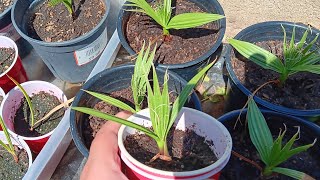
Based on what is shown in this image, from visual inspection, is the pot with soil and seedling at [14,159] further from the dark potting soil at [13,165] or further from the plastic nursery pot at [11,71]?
the plastic nursery pot at [11,71]

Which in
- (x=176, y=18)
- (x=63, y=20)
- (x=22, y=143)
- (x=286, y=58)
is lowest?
(x=286, y=58)

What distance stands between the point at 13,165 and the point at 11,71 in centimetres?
37

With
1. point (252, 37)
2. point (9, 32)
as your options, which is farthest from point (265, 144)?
point (9, 32)

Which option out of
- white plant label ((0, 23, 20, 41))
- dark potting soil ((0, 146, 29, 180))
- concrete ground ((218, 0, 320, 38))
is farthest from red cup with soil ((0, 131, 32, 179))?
concrete ground ((218, 0, 320, 38))

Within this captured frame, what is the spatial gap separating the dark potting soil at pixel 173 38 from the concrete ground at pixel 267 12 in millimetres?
471

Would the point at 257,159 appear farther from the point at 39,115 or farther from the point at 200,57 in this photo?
the point at 39,115

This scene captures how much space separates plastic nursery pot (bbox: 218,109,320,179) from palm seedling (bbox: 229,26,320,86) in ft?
0.50

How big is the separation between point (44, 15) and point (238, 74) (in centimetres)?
83

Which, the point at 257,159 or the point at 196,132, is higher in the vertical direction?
the point at 196,132

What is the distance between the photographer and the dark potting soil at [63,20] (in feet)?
5.19

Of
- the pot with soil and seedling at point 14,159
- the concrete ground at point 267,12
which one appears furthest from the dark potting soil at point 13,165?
the concrete ground at point 267,12

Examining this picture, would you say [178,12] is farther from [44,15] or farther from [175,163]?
[175,163]

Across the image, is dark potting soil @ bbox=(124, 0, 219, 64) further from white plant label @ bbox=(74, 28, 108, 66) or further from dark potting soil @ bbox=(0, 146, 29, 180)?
dark potting soil @ bbox=(0, 146, 29, 180)

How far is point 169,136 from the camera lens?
3.57 feet
